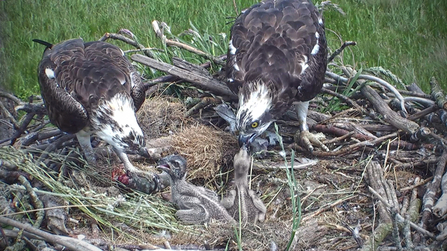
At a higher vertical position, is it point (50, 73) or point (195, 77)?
point (50, 73)

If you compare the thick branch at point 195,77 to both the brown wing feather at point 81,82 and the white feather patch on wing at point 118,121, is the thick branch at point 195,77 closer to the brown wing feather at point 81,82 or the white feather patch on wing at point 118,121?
the brown wing feather at point 81,82

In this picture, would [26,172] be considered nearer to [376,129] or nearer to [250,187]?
[250,187]

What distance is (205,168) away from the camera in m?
5.32

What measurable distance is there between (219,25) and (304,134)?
3124 millimetres

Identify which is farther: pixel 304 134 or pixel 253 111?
pixel 304 134

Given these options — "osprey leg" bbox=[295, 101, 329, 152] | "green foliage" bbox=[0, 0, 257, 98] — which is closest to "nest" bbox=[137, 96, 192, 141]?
"osprey leg" bbox=[295, 101, 329, 152]

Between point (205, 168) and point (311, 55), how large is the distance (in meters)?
1.43

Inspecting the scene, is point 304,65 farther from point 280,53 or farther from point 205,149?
point 205,149

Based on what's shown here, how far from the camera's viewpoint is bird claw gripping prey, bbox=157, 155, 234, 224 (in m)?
4.68

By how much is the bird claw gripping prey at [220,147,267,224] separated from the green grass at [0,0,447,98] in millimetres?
3040

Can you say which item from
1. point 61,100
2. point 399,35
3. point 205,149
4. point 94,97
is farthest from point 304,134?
point 399,35

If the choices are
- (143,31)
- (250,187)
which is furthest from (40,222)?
(143,31)

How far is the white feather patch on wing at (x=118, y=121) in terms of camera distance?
16.5ft

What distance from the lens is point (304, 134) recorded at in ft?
18.3
